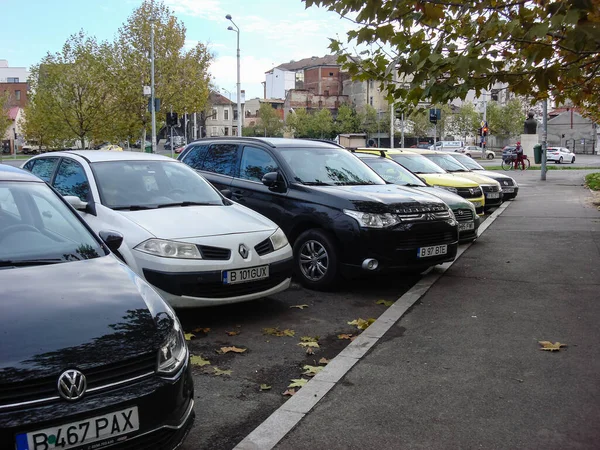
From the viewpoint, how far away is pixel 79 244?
13.7ft

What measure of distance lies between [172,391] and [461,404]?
7.05 feet

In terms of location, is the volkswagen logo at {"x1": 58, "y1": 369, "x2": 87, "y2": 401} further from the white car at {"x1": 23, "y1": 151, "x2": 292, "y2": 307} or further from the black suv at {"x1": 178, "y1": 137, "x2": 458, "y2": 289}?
the black suv at {"x1": 178, "y1": 137, "x2": 458, "y2": 289}

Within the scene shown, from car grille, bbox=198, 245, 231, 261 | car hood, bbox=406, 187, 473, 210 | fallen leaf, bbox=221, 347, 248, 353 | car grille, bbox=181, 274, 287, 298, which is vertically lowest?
fallen leaf, bbox=221, 347, 248, 353

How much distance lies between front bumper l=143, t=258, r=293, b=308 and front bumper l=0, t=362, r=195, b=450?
7.98 feet

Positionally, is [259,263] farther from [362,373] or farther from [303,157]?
[303,157]

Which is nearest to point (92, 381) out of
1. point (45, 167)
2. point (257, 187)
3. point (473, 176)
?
point (45, 167)

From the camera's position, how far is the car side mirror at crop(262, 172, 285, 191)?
26.2ft

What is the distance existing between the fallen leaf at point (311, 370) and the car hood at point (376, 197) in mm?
2787

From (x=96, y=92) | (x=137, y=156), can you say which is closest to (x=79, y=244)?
(x=137, y=156)

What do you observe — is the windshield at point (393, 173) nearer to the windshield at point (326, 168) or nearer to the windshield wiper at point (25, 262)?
A: the windshield at point (326, 168)

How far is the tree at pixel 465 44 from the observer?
5492mm

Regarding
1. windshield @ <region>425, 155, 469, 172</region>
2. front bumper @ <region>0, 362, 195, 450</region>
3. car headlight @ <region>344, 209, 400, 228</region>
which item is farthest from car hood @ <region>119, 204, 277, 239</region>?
windshield @ <region>425, 155, 469, 172</region>

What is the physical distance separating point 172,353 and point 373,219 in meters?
4.46

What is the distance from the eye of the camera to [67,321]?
3078mm
